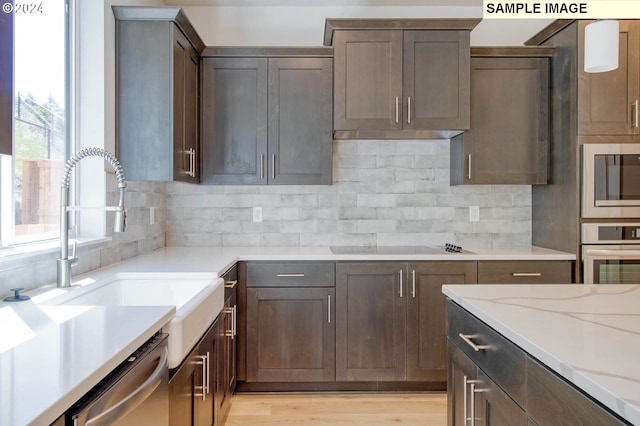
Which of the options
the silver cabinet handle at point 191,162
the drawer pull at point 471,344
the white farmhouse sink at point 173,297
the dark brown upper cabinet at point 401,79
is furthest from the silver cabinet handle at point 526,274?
the silver cabinet handle at point 191,162

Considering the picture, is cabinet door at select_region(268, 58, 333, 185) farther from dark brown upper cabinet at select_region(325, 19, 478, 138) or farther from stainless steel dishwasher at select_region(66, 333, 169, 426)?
stainless steel dishwasher at select_region(66, 333, 169, 426)

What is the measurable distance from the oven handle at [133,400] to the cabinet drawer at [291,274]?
1.50 meters

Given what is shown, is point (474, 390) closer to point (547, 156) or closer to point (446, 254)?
point (446, 254)

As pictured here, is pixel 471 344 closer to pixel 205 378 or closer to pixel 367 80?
pixel 205 378

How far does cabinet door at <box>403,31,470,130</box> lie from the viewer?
285cm

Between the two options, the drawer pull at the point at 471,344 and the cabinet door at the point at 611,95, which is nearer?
the drawer pull at the point at 471,344

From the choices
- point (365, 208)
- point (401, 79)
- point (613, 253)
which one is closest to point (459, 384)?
point (613, 253)

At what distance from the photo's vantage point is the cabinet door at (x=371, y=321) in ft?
8.95

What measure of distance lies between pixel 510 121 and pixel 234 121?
1.89 m

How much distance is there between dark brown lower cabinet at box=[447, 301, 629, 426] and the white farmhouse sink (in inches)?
35.6

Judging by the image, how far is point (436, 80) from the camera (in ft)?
9.39

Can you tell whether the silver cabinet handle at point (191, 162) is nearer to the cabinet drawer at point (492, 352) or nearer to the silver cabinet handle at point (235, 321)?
the silver cabinet handle at point (235, 321)

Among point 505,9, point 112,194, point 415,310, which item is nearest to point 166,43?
point 112,194

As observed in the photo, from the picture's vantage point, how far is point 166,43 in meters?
2.40
